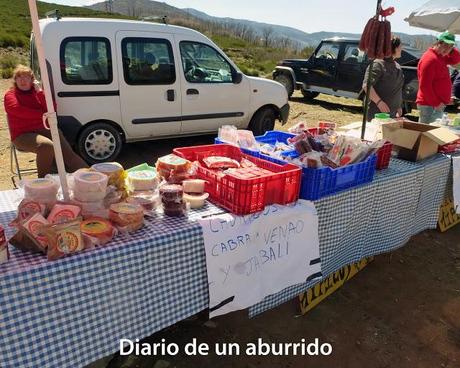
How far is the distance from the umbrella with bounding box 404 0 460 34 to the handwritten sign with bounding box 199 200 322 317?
533 cm

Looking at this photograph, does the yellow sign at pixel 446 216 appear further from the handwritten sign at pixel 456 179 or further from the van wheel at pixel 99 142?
the van wheel at pixel 99 142

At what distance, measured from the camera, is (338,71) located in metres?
10.4

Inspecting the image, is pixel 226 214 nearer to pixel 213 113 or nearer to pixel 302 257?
pixel 302 257

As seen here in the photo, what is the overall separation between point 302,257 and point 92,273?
128 centimetres

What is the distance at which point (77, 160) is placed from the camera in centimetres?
398

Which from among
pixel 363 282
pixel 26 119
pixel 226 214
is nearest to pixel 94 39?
pixel 26 119

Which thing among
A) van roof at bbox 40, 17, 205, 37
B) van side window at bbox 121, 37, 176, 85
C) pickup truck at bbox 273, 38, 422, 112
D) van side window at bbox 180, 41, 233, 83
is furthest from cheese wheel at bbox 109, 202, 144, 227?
pickup truck at bbox 273, 38, 422, 112

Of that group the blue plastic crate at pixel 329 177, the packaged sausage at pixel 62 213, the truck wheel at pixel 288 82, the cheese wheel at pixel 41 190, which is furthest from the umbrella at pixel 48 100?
the truck wheel at pixel 288 82

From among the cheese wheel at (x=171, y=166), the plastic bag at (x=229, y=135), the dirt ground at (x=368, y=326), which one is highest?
the plastic bag at (x=229, y=135)

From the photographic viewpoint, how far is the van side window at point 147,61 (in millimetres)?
5160

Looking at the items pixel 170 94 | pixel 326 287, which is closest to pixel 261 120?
pixel 170 94

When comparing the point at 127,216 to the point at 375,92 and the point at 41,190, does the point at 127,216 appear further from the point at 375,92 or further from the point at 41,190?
the point at 375,92

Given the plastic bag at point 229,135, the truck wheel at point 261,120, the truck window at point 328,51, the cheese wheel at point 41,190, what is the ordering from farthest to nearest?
the truck window at point 328,51
the truck wheel at point 261,120
the plastic bag at point 229,135
the cheese wheel at point 41,190

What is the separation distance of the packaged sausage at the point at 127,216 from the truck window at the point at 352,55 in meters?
9.53
